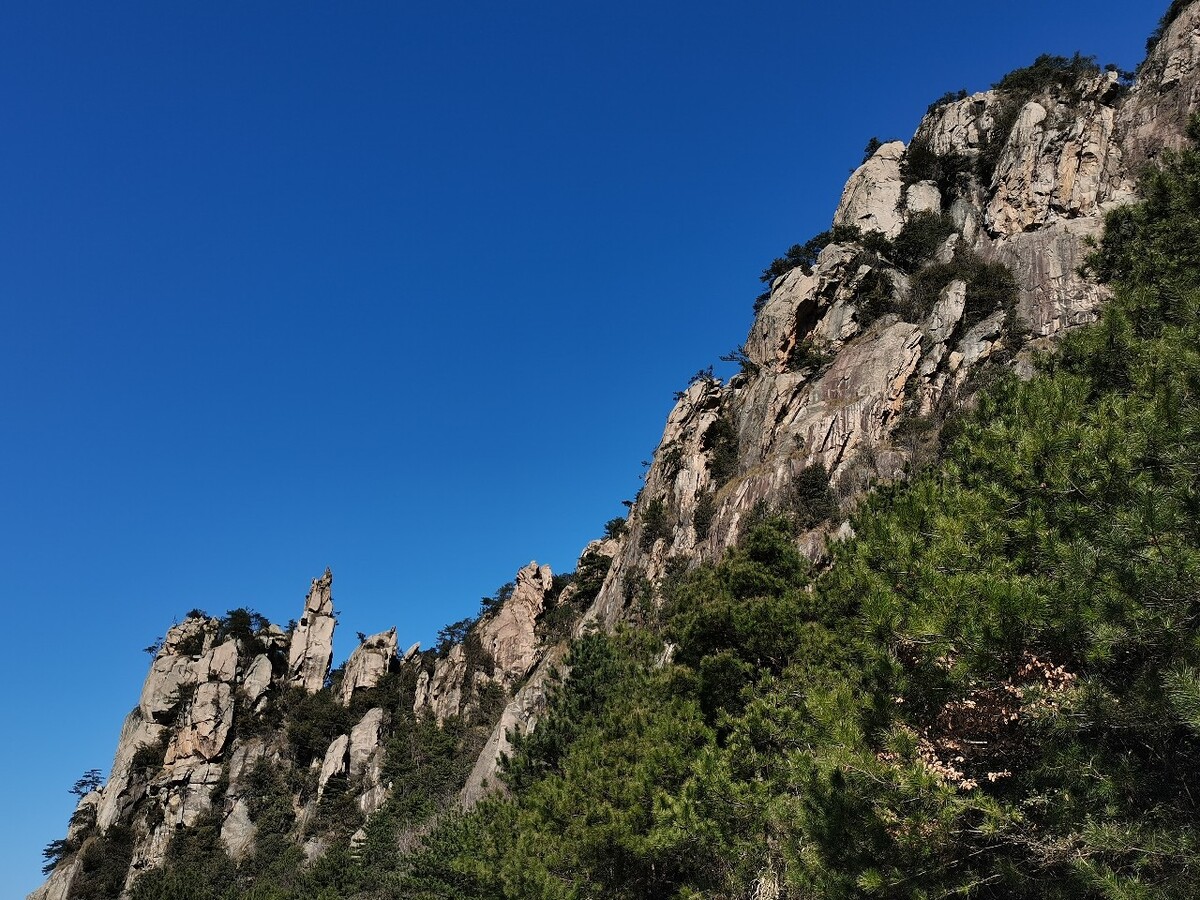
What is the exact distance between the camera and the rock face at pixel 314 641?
56744 millimetres

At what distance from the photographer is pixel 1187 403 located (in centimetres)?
657

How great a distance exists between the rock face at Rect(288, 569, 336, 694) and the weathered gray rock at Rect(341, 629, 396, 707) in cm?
225

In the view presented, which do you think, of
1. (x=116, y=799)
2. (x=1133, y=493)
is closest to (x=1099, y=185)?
(x=1133, y=493)

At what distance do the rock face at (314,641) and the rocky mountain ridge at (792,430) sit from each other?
238 mm

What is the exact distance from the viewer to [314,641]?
58938 mm

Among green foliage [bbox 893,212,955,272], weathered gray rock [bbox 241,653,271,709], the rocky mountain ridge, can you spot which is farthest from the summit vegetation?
weathered gray rock [bbox 241,653,271,709]

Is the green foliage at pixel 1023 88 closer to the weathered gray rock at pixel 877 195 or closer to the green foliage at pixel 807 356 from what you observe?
the weathered gray rock at pixel 877 195

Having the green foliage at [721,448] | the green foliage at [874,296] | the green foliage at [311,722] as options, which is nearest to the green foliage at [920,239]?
the green foliage at [874,296]

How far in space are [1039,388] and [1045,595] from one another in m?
3.97

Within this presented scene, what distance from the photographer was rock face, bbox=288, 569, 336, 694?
56.7 metres

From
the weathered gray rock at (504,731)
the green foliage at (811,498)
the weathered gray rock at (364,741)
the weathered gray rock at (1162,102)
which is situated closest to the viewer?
the weathered gray rock at (504,731)

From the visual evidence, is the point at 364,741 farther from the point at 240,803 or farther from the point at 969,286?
the point at 969,286

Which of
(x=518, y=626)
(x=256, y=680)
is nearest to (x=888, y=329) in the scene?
(x=518, y=626)

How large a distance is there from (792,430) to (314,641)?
146 ft
